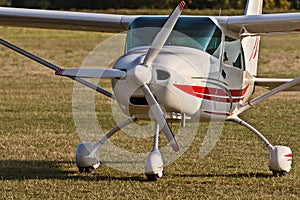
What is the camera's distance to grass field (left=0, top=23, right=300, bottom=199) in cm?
836

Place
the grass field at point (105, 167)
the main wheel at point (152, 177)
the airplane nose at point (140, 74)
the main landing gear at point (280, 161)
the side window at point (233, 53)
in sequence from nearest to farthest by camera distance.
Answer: the airplane nose at point (140, 74)
the grass field at point (105, 167)
the main wheel at point (152, 177)
the main landing gear at point (280, 161)
the side window at point (233, 53)

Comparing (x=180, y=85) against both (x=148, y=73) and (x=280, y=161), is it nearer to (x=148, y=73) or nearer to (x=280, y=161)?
(x=148, y=73)

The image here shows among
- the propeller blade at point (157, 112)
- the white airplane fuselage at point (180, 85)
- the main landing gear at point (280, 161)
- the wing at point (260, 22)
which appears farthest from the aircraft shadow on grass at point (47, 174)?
the wing at point (260, 22)

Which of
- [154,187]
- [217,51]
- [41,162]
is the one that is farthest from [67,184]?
[217,51]

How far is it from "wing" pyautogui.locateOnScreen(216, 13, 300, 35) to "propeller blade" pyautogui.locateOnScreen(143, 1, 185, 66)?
1.35 metres

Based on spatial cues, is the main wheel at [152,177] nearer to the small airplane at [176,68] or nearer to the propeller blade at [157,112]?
the small airplane at [176,68]

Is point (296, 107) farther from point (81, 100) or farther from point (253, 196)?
point (253, 196)

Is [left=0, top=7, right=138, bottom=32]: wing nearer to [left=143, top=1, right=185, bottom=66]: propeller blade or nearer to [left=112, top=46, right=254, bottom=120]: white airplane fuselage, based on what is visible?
[left=112, top=46, right=254, bottom=120]: white airplane fuselage

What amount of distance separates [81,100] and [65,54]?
44.3ft

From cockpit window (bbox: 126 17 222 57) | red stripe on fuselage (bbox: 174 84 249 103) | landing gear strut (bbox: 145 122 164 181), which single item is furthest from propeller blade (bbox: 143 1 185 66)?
landing gear strut (bbox: 145 122 164 181)

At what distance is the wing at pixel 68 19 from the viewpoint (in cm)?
1056

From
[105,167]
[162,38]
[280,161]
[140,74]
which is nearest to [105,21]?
[105,167]

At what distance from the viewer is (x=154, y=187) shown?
336 inches

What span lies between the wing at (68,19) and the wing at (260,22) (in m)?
1.36
